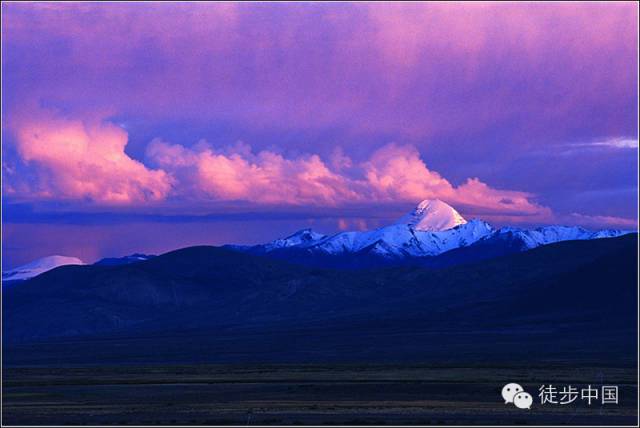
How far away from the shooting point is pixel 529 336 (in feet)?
509

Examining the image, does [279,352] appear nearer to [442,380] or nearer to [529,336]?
[529,336]

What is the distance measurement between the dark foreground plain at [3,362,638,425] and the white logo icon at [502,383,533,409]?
50 centimetres

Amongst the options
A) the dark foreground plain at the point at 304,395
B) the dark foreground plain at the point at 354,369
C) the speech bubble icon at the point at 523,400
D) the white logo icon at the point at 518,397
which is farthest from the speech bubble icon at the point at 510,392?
the dark foreground plain at the point at 354,369

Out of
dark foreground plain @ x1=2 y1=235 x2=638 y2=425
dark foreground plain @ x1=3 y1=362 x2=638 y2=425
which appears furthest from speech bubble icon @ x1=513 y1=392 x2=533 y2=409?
dark foreground plain @ x1=2 y1=235 x2=638 y2=425

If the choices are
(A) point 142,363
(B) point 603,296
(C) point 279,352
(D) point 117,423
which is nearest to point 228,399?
(D) point 117,423

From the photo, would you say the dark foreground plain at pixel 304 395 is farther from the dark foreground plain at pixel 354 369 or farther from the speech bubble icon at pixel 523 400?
the speech bubble icon at pixel 523 400

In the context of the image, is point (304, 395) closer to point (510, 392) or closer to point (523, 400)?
point (510, 392)

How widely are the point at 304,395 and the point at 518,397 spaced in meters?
12.8

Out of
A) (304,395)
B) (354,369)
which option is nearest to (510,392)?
(304,395)

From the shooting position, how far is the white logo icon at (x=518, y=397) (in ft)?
183

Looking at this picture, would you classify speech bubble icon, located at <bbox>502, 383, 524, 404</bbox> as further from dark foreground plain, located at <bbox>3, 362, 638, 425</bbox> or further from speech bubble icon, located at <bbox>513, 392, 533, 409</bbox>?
dark foreground plain, located at <bbox>3, 362, 638, 425</bbox>

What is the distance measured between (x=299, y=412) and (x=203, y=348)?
96782 mm

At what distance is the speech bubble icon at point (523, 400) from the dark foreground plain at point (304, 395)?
19.0 inches

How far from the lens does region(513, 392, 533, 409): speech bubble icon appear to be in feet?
181
